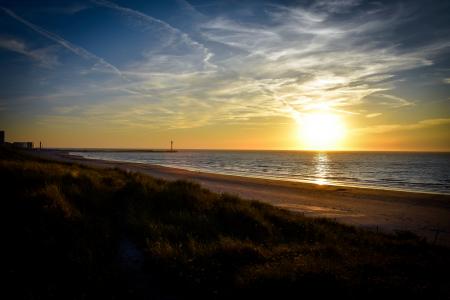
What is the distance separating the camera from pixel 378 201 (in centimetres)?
2484

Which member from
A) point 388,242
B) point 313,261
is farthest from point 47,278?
point 388,242

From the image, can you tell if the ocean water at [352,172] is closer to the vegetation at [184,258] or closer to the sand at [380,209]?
the sand at [380,209]

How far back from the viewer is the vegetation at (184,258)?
5.09 meters

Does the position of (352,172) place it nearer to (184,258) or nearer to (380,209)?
(380,209)

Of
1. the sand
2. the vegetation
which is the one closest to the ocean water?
the sand

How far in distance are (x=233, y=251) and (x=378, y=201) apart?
21.9m

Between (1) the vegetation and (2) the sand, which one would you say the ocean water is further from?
(1) the vegetation

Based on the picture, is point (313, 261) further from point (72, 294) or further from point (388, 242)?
point (388, 242)

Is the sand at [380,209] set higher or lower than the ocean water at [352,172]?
lower

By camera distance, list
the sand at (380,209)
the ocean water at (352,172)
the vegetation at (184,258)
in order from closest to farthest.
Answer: the vegetation at (184,258)
the sand at (380,209)
the ocean water at (352,172)

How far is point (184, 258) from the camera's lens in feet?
20.2

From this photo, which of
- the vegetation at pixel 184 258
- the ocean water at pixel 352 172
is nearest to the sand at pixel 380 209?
the vegetation at pixel 184 258

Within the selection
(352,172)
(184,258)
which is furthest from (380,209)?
(352,172)

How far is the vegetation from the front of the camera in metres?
5.09
